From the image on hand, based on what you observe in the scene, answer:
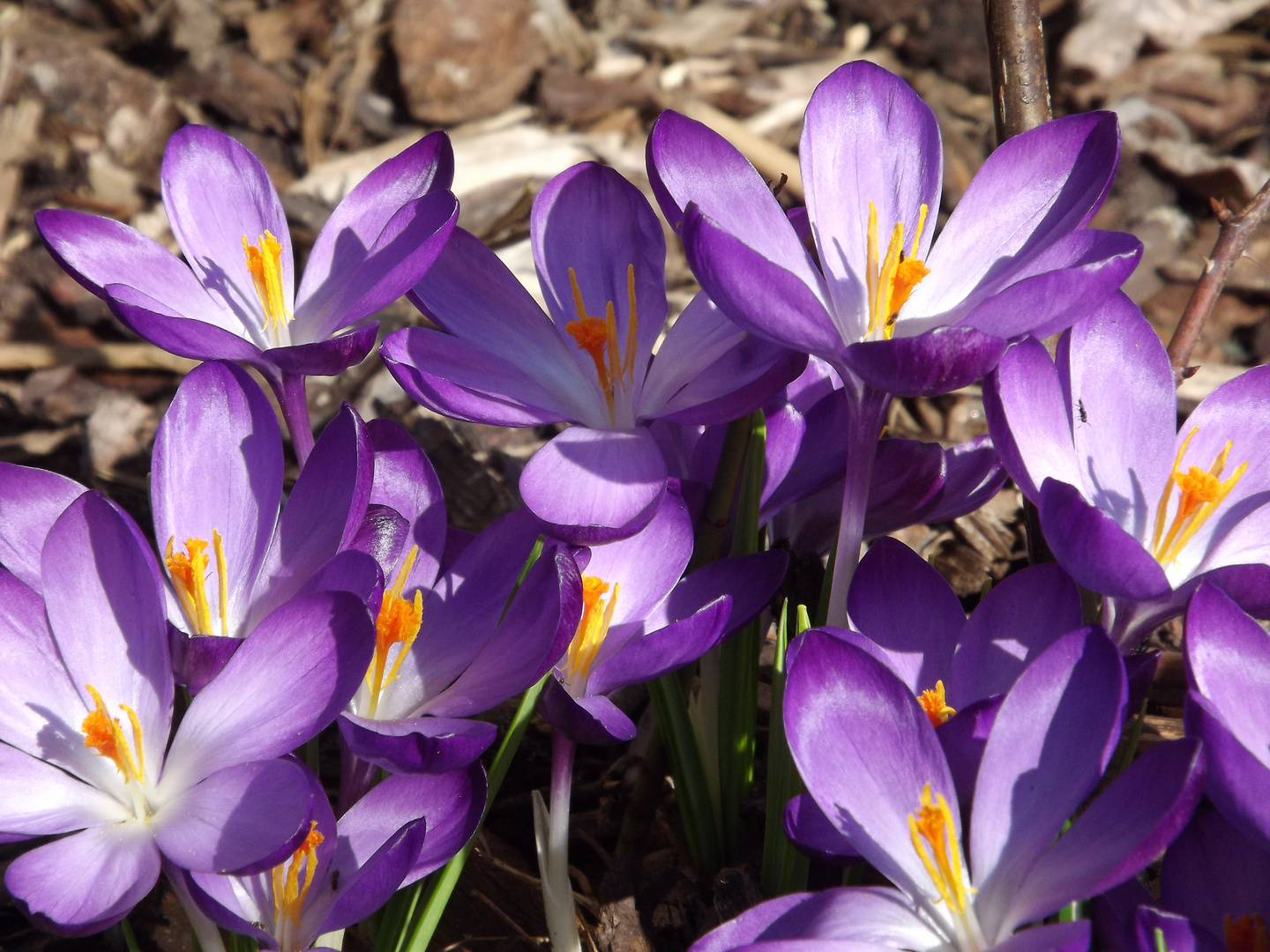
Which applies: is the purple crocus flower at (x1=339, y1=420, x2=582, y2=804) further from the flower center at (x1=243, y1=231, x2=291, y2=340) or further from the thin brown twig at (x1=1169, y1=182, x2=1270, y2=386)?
the thin brown twig at (x1=1169, y1=182, x2=1270, y2=386)

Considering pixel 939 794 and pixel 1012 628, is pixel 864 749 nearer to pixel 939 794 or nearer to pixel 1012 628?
pixel 939 794

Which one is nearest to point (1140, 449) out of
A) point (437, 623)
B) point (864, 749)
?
point (864, 749)

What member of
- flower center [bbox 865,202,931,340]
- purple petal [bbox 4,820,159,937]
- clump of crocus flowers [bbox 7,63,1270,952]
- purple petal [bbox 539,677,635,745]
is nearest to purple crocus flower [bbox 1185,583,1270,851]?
clump of crocus flowers [bbox 7,63,1270,952]

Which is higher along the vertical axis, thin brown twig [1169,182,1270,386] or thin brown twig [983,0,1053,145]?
thin brown twig [983,0,1053,145]

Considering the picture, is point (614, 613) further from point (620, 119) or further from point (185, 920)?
point (620, 119)

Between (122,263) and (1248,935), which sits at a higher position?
(122,263)
